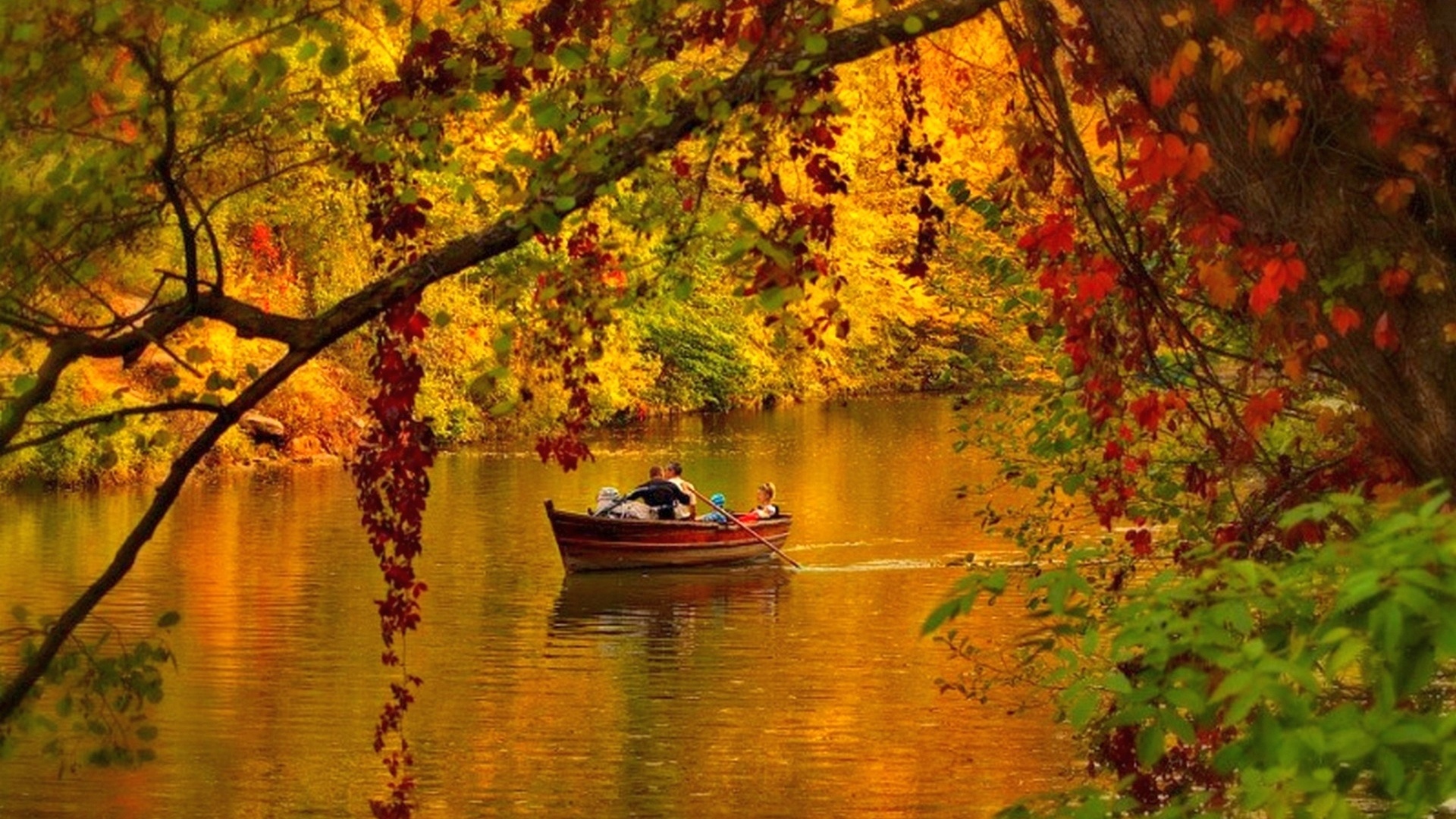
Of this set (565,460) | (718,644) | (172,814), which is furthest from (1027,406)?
(718,644)

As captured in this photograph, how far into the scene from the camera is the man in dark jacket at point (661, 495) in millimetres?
27516

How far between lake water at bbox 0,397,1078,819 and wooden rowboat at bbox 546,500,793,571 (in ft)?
0.78

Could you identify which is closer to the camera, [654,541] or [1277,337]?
[1277,337]

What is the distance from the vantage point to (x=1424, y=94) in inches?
Result: 186

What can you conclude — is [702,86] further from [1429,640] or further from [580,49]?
[1429,640]

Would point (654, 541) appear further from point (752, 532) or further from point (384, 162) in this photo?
point (384, 162)

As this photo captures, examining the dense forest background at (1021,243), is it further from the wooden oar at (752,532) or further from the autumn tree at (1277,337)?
the wooden oar at (752,532)

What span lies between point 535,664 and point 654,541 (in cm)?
677

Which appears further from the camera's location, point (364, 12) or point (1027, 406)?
point (1027, 406)

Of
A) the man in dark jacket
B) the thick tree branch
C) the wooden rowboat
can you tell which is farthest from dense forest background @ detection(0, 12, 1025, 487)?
the wooden rowboat

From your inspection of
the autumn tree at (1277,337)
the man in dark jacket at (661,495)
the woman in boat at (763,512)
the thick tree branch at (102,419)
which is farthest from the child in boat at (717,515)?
the thick tree branch at (102,419)

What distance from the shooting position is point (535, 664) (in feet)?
68.4

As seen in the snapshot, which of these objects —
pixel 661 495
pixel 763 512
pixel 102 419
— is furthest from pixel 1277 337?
pixel 661 495

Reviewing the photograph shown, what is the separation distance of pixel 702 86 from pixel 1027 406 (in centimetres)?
616
